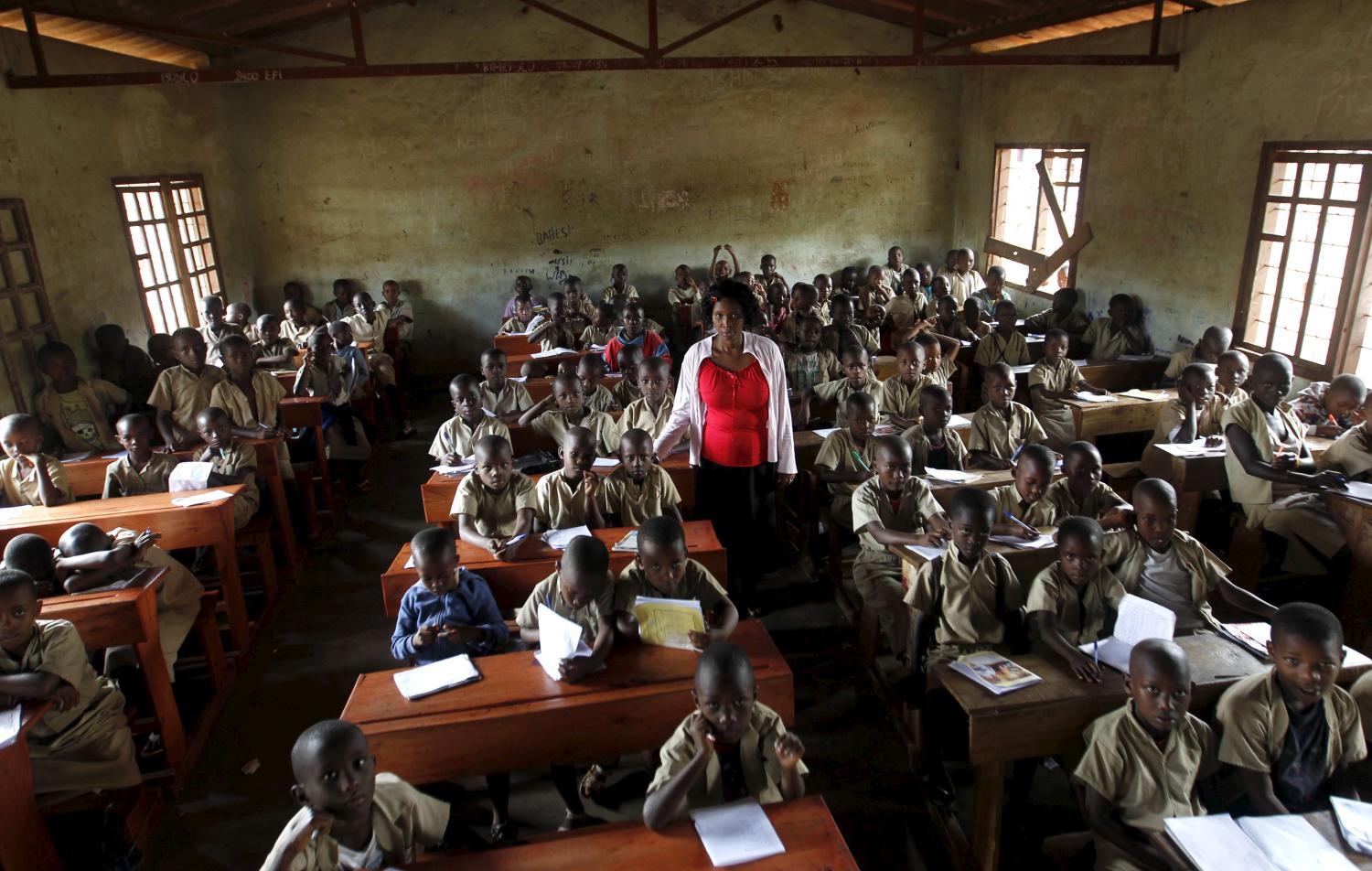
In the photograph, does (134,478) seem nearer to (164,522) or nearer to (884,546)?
(164,522)

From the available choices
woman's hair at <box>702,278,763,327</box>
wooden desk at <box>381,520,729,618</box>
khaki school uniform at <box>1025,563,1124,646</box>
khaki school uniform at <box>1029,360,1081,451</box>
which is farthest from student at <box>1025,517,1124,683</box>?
khaki school uniform at <box>1029,360,1081,451</box>

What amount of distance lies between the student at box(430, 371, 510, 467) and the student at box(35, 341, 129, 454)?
2.40 metres

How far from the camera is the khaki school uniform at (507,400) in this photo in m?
6.05

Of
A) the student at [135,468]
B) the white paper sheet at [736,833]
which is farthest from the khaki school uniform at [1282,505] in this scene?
the student at [135,468]

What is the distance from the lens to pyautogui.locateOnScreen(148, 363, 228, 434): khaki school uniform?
570cm

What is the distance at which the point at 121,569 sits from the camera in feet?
12.3

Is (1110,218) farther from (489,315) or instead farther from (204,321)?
(204,321)

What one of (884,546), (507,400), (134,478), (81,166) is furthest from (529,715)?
(81,166)

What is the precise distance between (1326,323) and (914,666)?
4.74 metres

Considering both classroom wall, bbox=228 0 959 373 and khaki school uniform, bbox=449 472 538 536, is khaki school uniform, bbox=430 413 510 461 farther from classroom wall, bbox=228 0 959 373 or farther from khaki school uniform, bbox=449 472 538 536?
classroom wall, bbox=228 0 959 373

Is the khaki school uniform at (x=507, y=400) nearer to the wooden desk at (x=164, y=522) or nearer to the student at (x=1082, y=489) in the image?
the wooden desk at (x=164, y=522)

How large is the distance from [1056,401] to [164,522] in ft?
18.8

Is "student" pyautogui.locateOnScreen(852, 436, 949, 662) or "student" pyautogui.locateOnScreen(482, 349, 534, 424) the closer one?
"student" pyautogui.locateOnScreen(852, 436, 949, 662)

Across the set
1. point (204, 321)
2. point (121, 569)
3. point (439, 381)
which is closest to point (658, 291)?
point (439, 381)
